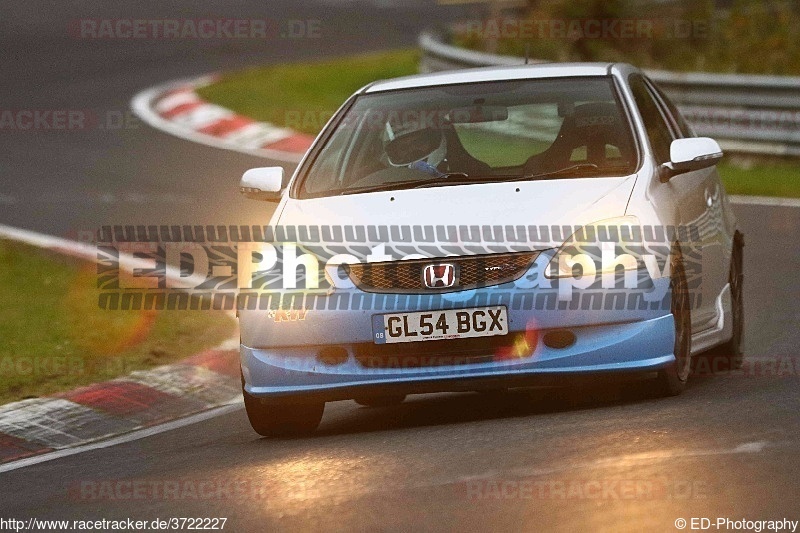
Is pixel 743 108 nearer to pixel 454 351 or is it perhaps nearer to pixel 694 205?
pixel 694 205

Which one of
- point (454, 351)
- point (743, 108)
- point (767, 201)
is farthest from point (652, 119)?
point (743, 108)

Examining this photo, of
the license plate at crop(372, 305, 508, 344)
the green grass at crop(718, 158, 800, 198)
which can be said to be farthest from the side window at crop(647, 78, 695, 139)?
the green grass at crop(718, 158, 800, 198)

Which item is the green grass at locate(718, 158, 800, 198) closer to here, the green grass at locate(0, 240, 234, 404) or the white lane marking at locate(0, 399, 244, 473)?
the green grass at locate(0, 240, 234, 404)

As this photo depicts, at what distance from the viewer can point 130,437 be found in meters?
8.30

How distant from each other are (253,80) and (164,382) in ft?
52.5

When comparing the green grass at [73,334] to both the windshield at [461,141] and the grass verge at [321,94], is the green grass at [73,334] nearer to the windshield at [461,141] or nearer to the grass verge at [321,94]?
the windshield at [461,141]

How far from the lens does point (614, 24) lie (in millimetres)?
23438

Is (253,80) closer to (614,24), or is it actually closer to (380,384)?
(614,24)

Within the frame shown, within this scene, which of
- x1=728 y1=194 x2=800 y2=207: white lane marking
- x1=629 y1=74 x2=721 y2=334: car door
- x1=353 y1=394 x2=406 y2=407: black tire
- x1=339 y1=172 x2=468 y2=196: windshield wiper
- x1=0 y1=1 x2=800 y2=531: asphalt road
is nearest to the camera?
x1=0 y1=1 x2=800 y2=531: asphalt road

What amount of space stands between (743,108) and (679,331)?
10777mm

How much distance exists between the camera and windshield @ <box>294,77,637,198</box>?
326 inches

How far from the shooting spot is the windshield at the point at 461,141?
8.28m

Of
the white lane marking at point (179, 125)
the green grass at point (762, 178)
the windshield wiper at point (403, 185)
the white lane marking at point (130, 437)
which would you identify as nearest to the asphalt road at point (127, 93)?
the white lane marking at point (179, 125)

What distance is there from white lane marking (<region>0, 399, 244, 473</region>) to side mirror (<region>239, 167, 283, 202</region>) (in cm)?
112
